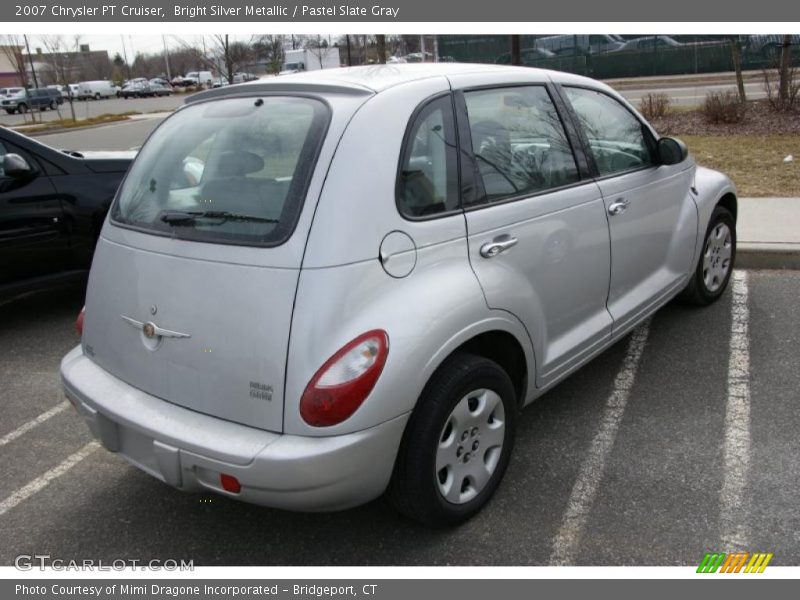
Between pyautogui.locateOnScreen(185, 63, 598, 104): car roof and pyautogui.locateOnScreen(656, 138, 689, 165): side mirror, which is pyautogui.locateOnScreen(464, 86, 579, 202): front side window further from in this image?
pyautogui.locateOnScreen(656, 138, 689, 165): side mirror

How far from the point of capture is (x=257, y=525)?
3.04 meters

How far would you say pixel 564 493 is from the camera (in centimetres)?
314

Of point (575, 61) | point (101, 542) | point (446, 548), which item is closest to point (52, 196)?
point (101, 542)

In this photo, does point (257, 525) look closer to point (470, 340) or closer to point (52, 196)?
point (470, 340)

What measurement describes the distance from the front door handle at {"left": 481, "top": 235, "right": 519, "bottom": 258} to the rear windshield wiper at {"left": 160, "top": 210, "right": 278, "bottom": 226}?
0.84 metres

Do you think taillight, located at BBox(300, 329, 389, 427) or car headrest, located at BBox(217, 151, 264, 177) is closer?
taillight, located at BBox(300, 329, 389, 427)

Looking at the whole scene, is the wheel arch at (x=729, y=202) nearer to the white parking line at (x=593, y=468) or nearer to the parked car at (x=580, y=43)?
Result: the white parking line at (x=593, y=468)

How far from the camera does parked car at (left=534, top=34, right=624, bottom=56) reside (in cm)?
3095

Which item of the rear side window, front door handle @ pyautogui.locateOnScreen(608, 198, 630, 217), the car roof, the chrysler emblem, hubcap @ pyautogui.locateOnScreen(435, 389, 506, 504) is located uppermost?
the car roof

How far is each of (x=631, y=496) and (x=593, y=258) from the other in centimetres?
112

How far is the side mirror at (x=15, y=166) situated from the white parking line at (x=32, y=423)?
1968 mm

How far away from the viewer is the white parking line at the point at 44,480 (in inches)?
129

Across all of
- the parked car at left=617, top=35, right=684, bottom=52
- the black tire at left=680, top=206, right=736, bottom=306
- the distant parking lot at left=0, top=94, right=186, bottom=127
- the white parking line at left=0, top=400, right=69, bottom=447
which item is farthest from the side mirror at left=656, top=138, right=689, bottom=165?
the distant parking lot at left=0, top=94, right=186, bottom=127

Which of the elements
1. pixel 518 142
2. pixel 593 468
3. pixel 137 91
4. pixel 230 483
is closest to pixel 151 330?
pixel 230 483
